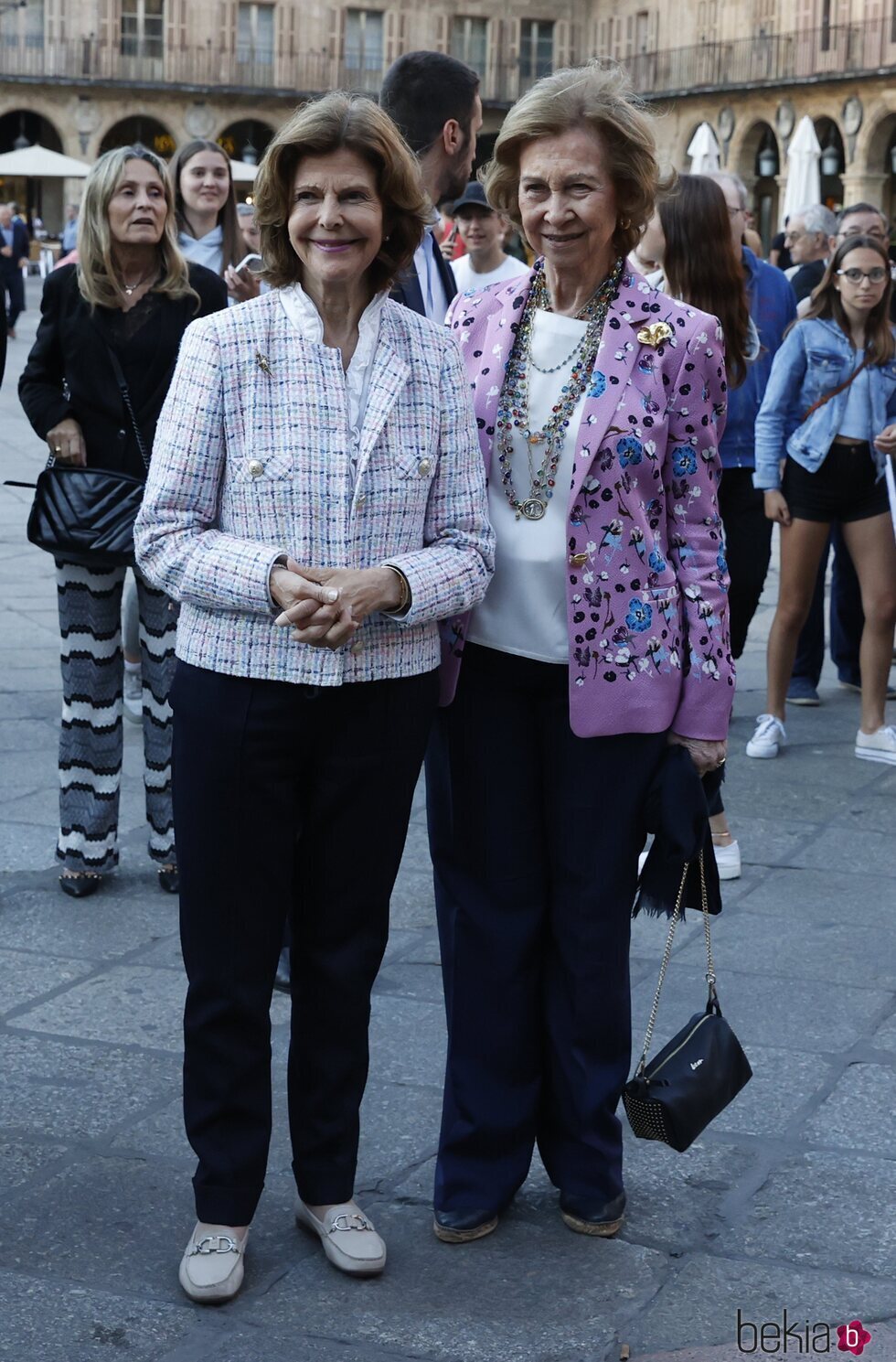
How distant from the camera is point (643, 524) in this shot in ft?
9.80

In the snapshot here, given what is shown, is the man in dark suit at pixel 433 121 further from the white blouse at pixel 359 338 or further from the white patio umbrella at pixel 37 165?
the white patio umbrella at pixel 37 165

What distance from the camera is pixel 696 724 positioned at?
3.05 meters

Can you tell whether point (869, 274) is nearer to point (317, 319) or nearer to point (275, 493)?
point (317, 319)

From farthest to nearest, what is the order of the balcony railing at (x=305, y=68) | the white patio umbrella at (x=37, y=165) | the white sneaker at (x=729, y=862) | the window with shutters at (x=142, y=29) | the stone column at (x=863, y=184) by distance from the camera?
the window with shutters at (x=142, y=29)
the balcony railing at (x=305, y=68)
the stone column at (x=863, y=184)
the white patio umbrella at (x=37, y=165)
the white sneaker at (x=729, y=862)

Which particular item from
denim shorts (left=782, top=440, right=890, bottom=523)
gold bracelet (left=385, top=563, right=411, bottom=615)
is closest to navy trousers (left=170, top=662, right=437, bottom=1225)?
gold bracelet (left=385, top=563, right=411, bottom=615)

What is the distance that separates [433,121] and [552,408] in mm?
1330

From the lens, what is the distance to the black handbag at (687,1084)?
2959mm

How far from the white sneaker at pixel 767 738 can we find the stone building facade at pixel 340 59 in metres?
39.3

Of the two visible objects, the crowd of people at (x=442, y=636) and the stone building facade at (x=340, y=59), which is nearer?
the crowd of people at (x=442, y=636)

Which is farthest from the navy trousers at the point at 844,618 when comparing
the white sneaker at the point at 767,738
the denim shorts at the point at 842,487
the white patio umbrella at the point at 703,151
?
the white patio umbrella at the point at 703,151

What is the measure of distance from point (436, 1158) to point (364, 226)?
1.61m

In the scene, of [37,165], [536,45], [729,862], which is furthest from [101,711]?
[536,45]

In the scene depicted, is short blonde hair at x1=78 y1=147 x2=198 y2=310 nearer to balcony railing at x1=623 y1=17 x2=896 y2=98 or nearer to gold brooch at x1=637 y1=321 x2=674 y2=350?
gold brooch at x1=637 y1=321 x2=674 y2=350

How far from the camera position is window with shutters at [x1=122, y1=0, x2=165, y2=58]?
49.7 m
